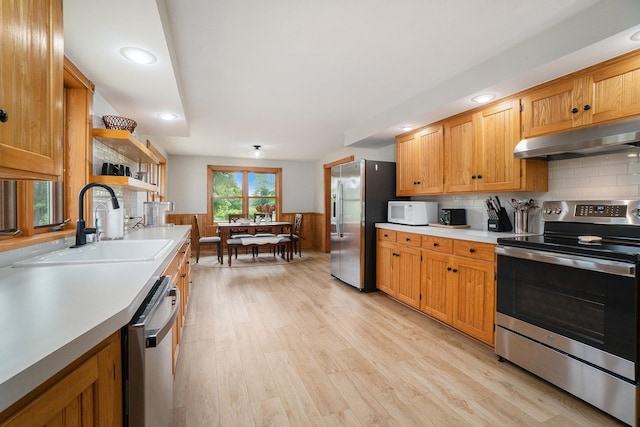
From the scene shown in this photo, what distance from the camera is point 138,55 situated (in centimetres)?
196

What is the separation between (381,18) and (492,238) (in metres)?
1.78

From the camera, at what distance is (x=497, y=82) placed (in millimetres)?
2328

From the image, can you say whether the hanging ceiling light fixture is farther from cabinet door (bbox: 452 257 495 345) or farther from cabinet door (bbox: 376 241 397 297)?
cabinet door (bbox: 452 257 495 345)

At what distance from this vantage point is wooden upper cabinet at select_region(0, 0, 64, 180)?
90 cm

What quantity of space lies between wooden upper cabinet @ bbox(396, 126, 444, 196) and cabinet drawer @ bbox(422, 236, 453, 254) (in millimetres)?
620

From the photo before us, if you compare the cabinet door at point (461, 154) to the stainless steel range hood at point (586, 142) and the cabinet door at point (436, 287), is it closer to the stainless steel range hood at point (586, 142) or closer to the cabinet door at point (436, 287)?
the stainless steel range hood at point (586, 142)

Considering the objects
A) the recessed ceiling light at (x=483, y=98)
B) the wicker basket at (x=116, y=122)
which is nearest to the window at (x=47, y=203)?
the wicker basket at (x=116, y=122)

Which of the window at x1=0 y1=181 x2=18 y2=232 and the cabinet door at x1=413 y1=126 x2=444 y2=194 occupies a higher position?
the cabinet door at x1=413 y1=126 x2=444 y2=194

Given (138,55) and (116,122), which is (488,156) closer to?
(138,55)

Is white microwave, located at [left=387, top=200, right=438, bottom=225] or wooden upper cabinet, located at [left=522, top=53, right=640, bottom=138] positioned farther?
white microwave, located at [left=387, top=200, right=438, bottom=225]

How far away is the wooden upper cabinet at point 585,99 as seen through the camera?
5.98 feet

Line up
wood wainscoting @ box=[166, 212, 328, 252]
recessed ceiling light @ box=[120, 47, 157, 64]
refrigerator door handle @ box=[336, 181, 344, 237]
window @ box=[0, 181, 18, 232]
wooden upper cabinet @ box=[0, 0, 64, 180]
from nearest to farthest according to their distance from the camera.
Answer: wooden upper cabinet @ box=[0, 0, 64, 180], window @ box=[0, 181, 18, 232], recessed ceiling light @ box=[120, 47, 157, 64], refrigerator door handle @ box=[336, 181, 344, 237], wood wainscoting @ box=[166, 212, 328, 252]

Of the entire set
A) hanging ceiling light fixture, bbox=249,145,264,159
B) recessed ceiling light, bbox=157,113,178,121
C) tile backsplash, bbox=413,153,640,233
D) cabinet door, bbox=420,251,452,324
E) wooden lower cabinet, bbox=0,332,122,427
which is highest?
hanging ceiling light fixture, bbox=249,145,264,159

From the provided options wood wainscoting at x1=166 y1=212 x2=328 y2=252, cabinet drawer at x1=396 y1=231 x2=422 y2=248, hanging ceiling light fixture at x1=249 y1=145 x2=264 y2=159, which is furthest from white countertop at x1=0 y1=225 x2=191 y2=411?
wood wainscoting at x1=166 y1=212 x2=328 y2=252
